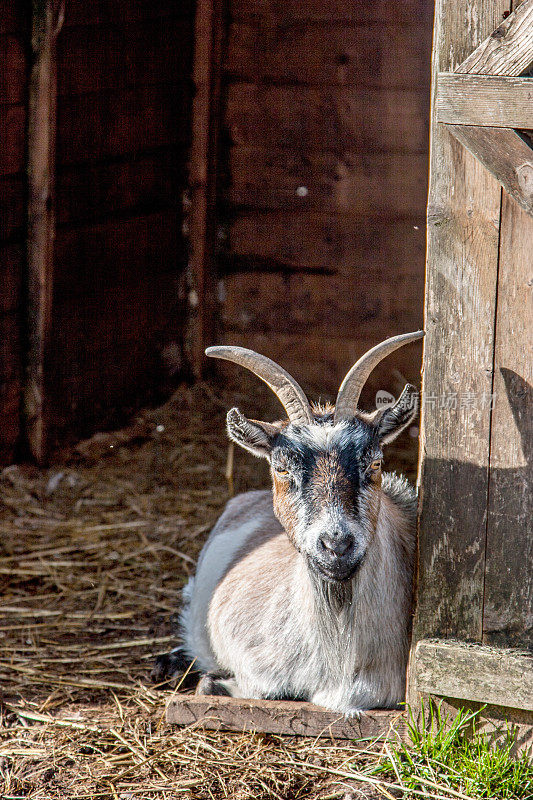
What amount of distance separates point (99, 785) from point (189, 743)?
39 centimetres

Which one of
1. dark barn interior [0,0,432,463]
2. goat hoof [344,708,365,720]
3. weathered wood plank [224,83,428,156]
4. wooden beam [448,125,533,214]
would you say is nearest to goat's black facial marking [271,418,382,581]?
goat hoof [344,708,365,720]

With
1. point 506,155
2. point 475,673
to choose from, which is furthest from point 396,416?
point 506,155

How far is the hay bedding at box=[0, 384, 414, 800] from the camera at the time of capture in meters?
3.57

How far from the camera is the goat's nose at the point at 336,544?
3424 millimetres

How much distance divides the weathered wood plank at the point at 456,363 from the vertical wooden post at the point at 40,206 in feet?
10.5

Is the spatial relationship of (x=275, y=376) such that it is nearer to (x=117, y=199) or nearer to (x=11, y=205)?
(x=11, y=205)

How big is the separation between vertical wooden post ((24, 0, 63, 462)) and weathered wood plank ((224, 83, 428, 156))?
5.50ft

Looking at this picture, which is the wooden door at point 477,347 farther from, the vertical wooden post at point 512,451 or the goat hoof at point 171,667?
the goat hoof at point 171,667

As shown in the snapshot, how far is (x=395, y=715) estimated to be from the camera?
3.72 metres

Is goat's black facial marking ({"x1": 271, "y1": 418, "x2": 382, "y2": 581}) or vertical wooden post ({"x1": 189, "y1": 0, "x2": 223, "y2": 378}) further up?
vertical wooden post ({"x1": 189, "y1": 0, "x2": 223, "y2": 378})

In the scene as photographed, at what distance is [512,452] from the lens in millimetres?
3357

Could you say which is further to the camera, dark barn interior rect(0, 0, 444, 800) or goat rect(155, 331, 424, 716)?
dark barn interior rect(0, 0, 444, 800)

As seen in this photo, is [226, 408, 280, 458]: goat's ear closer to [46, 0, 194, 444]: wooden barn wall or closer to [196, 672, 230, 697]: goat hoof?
[196, 672, 230, 697]: goat hoof

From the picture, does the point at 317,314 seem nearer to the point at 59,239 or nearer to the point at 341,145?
the point at 341,145
